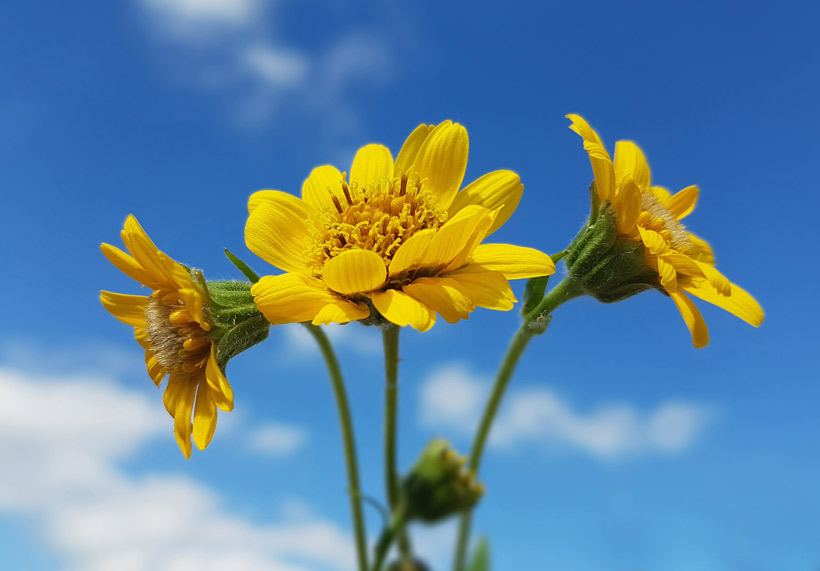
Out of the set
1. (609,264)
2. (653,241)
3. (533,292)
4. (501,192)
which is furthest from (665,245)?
(501,192)

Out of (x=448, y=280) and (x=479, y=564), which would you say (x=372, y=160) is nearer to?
(x=448, y=280)

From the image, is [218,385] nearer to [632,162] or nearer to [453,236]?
[453,236]

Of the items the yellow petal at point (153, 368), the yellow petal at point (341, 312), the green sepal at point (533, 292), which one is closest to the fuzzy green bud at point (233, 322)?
the yellow petal at point (153, 368)

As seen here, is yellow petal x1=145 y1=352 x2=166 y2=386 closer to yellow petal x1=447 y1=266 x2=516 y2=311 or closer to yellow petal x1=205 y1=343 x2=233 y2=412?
yellow petal x1=205 y1=343 x2=233 y2=412

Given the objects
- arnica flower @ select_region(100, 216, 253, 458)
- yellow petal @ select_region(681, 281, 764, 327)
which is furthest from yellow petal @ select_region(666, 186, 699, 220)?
arnica flower @ select_region(100, 216, 253, 458)

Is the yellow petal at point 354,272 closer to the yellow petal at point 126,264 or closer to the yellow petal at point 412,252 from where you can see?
the yellow petal at point 412,252
